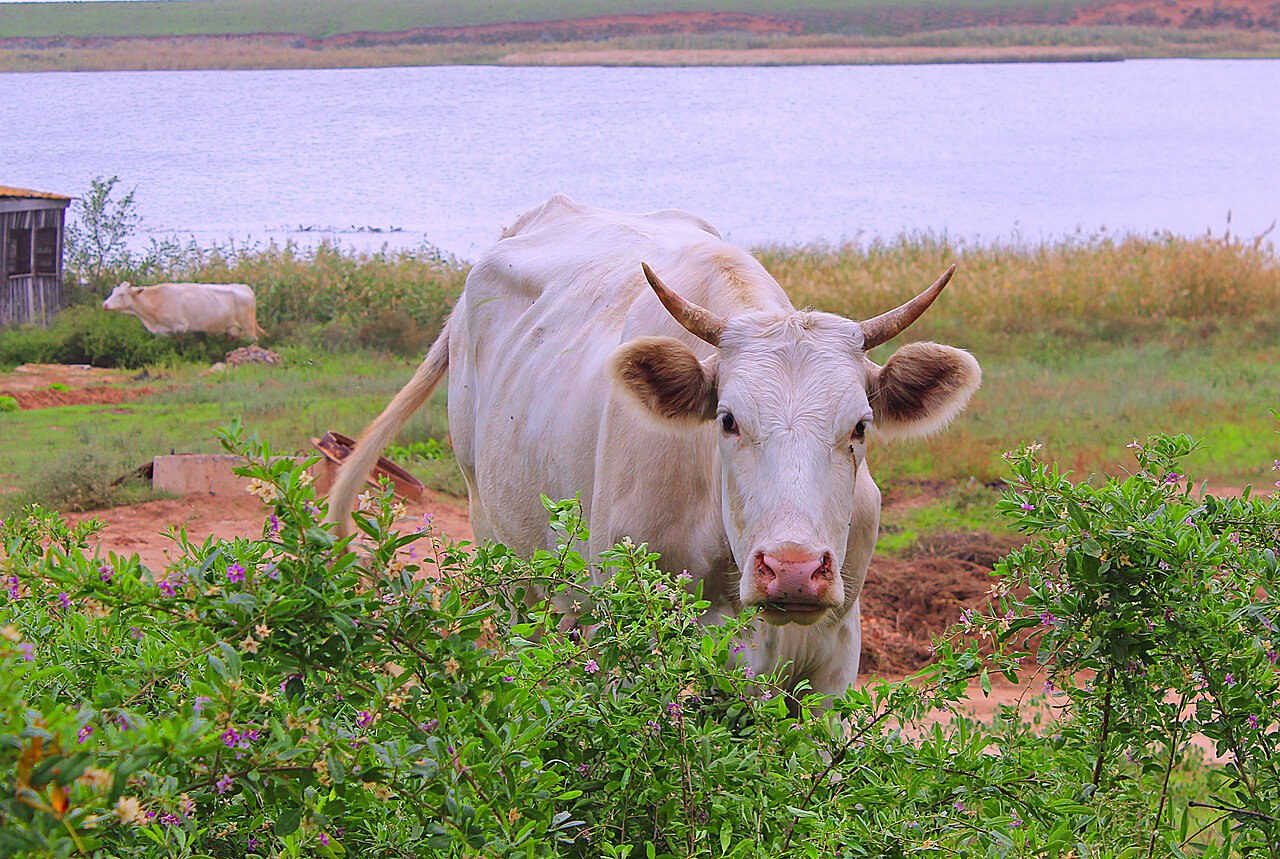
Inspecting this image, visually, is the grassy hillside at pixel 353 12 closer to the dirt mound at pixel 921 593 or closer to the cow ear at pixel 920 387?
the dirt mound at pixel 921 593

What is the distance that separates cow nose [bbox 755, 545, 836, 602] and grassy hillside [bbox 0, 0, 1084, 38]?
44547 mm

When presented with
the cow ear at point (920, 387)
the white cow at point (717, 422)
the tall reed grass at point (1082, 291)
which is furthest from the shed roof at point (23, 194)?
the cow ear at point (920, 387)

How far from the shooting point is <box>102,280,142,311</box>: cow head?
1492cm

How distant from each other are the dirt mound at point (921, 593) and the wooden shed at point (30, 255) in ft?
42.7

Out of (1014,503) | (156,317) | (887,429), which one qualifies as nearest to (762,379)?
(887,429)

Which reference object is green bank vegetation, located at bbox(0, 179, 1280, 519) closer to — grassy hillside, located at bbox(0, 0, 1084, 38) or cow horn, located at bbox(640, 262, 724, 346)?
cow horn, located at bbox(640, 262, 724, 346)

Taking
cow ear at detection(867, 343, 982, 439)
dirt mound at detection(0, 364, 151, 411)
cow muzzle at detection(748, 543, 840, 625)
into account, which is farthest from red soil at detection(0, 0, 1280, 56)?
cow muzzle at detection(748, 543, 840, 625)

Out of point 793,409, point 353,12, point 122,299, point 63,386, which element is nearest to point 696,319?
point 793,409

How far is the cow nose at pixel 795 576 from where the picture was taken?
2564 mm

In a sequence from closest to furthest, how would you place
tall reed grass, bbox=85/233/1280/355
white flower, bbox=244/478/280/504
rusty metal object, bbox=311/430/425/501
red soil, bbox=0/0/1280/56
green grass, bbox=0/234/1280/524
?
1. white flower, bbox=244/478/280/504
2. rusty metal object, bbox=311/430/425/501
3. green grass, bbox=0/234/1280/524
4. tall reed grass, bbox=85/233/1280/355
5. red soil, bbox=0/0/1280/56

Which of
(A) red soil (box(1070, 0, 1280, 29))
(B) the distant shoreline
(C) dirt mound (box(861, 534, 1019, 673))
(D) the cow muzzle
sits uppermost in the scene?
(A) red soil (box(1070, 0, 1280, 29))

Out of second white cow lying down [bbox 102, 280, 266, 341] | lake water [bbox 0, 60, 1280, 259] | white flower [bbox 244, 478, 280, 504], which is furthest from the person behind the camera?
lake water [bbox 0, 60, 1280, 259]

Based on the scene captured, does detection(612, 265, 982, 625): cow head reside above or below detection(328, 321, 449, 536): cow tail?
above

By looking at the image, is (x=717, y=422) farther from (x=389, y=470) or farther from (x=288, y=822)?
(x=389, y=470)
